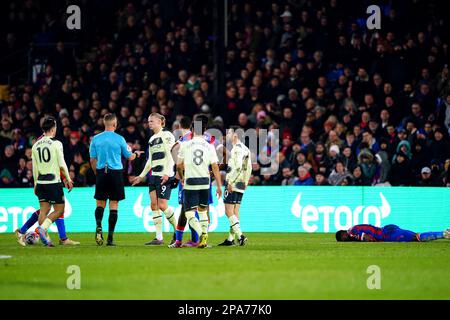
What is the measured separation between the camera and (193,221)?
15.7 meters

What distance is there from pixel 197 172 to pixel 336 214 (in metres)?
7.19

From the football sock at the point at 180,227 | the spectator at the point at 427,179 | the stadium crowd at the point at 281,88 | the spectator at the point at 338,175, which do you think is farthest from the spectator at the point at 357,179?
the football sock at the point at 180,227

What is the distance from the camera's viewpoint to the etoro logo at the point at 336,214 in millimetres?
21906

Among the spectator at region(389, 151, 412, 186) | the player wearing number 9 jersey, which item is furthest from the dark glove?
the spectator at region(389, 151, 412, 186)

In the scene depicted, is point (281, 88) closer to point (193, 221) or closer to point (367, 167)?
point (367, 167)

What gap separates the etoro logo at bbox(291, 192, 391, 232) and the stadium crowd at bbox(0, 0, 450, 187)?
2.77 ft

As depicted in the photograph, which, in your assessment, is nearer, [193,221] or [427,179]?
[193,221]

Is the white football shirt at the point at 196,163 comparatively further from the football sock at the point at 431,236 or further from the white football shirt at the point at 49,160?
the football sock at the point at 431,236

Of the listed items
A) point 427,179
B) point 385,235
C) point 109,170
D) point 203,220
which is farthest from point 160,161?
point 427,179

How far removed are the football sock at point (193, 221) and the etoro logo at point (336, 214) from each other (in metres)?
6.75

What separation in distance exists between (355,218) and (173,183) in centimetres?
626

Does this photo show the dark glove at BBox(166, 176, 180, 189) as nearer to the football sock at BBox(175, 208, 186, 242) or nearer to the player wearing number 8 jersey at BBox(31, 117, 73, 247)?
the football sock at BBox(175, 208, 186, 242)

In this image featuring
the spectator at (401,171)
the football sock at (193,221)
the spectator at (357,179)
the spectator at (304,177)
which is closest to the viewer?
the football sock at (193,221)

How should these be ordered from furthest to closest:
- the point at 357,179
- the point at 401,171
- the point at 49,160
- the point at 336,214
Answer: the point at 357,179 → the point at 401,171 → the point at 336,214 → the point at 49,160
